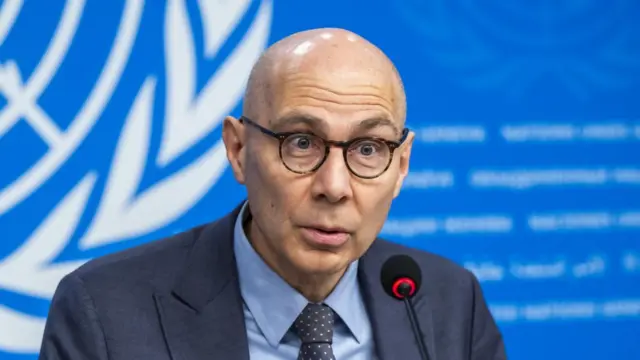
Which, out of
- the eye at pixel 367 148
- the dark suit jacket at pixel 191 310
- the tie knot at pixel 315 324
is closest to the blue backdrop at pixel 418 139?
the dark suit jacket at pixel 191 310

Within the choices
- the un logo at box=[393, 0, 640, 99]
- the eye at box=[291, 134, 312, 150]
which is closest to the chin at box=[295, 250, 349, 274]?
the eye at box=[291, 134, 312, 150]

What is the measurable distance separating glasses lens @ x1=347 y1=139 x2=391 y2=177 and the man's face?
2 cm

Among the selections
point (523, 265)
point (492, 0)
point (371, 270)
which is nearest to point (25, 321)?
point (371, 270)

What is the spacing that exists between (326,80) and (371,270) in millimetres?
594

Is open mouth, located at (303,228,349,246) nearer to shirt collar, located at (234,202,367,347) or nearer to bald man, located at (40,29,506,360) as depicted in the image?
bald man, located at (40,29,506,360)

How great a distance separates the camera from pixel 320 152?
1937 mm

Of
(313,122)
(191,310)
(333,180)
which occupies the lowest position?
(191,310)

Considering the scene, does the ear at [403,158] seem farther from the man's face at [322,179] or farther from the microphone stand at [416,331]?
the microphone stand at [416,331]

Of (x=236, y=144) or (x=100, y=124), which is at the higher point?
(x=100, y=124)

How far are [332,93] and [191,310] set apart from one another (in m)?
0.60

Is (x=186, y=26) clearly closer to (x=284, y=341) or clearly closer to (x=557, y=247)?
(x=284, y=341)

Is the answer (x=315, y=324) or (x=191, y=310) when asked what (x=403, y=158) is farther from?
(x=191, y=310)

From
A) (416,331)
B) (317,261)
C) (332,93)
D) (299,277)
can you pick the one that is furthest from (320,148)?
(416,331)

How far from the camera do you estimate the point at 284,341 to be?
2.11 meters
